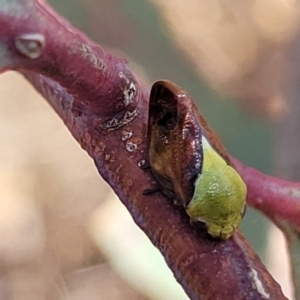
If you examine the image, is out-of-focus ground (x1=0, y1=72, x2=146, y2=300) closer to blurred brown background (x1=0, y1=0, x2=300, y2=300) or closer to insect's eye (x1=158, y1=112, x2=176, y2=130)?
blurred brown background (x1=0, y1=0, x2=300, y2=300)

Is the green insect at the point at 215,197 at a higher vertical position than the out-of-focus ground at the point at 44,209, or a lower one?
higher

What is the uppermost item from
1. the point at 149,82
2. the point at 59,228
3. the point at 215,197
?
the point at 215,197

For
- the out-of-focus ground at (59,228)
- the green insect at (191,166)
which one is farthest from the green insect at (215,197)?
the out-of-focus ground at (59,228)

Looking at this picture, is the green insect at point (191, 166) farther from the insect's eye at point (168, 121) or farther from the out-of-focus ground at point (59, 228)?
the out-of-focus ground at point (59, 228)

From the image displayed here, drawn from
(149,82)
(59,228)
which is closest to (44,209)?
(59,228)

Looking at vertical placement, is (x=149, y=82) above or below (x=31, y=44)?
below

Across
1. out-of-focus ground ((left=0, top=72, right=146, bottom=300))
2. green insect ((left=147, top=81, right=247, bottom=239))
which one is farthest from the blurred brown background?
green insect ((left=147, top=81, right=247, bottom=239))

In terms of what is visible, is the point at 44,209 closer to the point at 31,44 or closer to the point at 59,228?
the point at 59,228

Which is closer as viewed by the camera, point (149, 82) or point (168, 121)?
point (168, 121)
